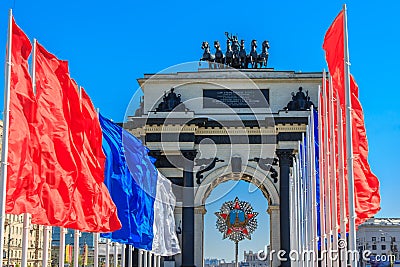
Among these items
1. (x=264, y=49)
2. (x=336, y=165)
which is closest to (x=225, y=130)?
(x=264, y=49)

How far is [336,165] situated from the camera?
23.1 metres

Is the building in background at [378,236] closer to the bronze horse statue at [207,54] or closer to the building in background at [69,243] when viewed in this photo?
the building in background at [69,243]

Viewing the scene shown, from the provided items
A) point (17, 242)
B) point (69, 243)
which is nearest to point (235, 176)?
point (17, 242)

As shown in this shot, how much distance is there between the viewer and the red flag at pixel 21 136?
52.2 feet

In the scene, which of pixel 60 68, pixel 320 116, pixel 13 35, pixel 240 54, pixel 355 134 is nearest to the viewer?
pixel 13 35

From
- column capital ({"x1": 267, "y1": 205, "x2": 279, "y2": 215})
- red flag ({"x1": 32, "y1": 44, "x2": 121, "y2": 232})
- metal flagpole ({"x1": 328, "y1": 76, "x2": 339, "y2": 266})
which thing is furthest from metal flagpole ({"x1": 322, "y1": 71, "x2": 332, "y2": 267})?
column capital ({"x1": 267, "y1": 205, "x2": 279, "y2": 215})

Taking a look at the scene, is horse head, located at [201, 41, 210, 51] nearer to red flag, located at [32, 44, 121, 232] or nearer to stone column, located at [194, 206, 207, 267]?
stone column, located at [194, 206, 207, 267]

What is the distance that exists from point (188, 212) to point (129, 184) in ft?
75.1

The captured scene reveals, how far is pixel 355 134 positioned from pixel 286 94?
32004 mm

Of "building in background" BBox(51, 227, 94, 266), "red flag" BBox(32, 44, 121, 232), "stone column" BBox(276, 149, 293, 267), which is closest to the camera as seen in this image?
"red flag" BBox(32, 44, 121, 232)

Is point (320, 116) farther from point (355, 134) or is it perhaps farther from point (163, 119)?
point (163, 119)

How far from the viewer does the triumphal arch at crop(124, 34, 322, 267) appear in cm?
5066

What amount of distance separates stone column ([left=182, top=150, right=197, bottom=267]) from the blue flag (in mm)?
16378

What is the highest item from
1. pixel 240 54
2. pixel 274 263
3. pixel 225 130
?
pixel 240 54
